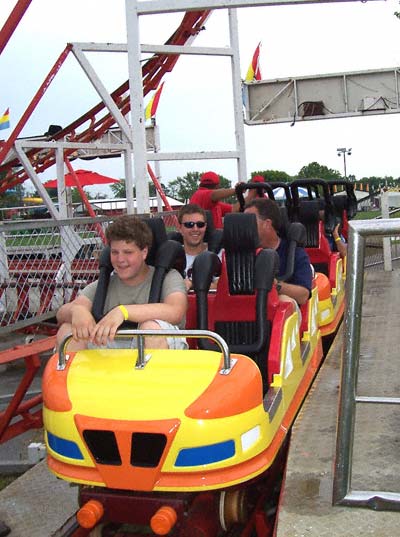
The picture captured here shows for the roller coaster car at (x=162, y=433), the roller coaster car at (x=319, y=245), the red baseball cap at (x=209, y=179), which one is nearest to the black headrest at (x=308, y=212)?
the roller coaster car at (x=319, y=245)

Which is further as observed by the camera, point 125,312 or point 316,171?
point 316,171

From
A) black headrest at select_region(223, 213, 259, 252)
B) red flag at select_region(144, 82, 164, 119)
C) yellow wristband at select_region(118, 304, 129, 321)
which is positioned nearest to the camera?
yellow wristband at select_region(118, 304, 129, 321)

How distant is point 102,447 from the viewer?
2221 millimetres

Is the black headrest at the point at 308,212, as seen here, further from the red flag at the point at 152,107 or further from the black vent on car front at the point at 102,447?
the red flag at the point at 152,107

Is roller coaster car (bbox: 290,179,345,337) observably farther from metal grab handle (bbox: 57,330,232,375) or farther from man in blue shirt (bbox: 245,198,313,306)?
metal grab handle (bbox: 57,330,232,375)

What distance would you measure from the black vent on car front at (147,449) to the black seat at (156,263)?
76 centimetres

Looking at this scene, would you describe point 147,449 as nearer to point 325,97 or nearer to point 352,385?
point 352,385

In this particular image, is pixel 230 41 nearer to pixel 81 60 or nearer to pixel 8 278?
pixel 81 60

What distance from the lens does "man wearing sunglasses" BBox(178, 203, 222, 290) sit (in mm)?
4145

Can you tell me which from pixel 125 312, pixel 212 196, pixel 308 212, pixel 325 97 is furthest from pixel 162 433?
pixel 325 97

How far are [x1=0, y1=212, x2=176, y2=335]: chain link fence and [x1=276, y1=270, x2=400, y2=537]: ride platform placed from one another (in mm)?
2722

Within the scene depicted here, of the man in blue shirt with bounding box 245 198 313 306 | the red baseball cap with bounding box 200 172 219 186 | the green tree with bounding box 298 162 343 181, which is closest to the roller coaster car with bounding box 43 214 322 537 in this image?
the man in blue shirt with bounding box 245 198 313 306

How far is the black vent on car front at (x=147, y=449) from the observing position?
7.05ft

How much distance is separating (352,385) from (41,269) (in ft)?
14.0
